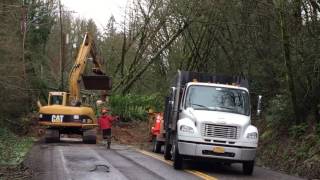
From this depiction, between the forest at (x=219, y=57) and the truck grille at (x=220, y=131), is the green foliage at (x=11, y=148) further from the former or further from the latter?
the truck grille at (x=220, y=131)

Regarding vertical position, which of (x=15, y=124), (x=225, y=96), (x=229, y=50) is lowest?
(x=15, y=124)

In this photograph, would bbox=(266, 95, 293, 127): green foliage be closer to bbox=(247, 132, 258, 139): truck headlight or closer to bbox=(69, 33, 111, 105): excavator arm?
bbox=(247, 132, 258, 139): truck headlight

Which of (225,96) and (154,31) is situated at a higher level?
(154,31)

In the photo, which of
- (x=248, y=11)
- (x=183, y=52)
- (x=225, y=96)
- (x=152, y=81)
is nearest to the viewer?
(x=225, y=96)

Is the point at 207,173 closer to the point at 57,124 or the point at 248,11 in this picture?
the point at 248,11

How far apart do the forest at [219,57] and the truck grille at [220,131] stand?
2.74 metres

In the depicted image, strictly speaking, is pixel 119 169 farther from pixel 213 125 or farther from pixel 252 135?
pixel 252 135

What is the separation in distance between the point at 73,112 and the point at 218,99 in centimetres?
1232

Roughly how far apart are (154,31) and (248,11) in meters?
15.1

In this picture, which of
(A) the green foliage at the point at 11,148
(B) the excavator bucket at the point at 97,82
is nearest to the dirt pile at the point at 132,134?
(B) the excavator bucket at the point at 97,82

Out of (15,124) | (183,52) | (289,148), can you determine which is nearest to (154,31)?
(183,52)

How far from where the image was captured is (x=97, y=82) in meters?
31.8

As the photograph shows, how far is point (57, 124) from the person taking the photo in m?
28.7

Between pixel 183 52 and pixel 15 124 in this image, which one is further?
pixel 183 52
